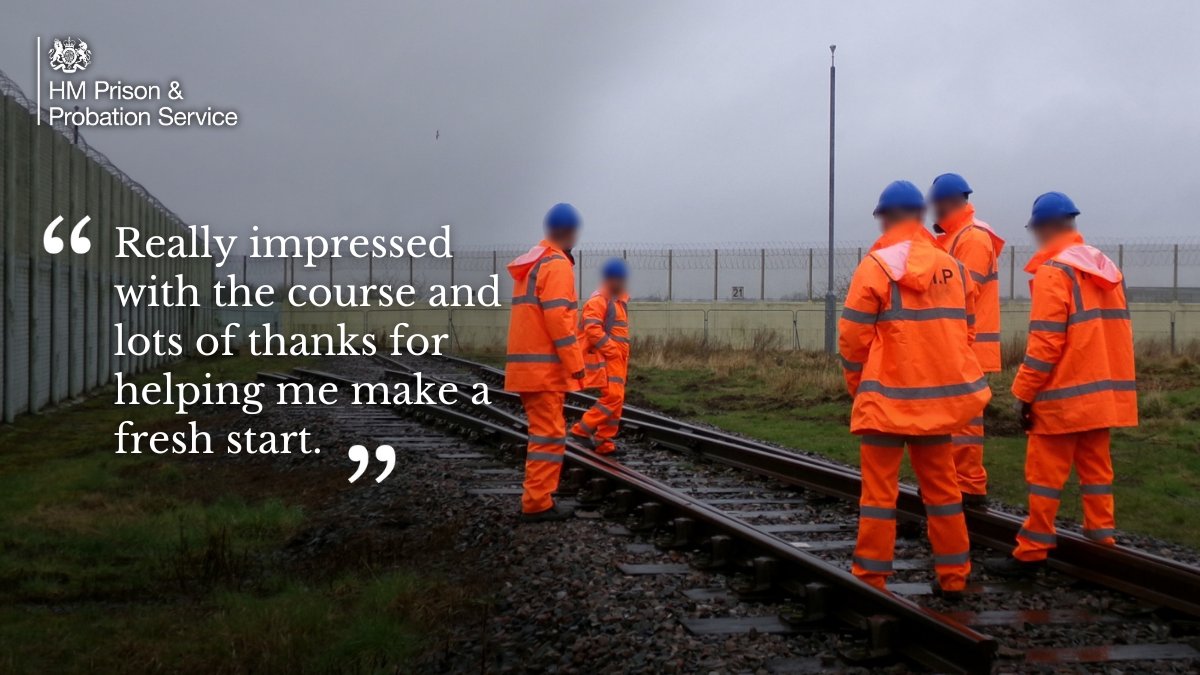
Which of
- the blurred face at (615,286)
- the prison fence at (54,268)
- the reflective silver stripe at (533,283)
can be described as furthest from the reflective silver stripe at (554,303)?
the prison fence at (54,268)

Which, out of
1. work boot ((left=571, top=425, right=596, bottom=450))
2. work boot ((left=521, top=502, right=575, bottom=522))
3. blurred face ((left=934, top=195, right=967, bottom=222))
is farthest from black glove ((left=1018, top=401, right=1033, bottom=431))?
work boot ((left=571, top=425, right=596, bottom=450))

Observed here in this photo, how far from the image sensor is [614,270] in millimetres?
11430

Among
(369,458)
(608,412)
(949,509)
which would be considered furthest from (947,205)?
(369,458)

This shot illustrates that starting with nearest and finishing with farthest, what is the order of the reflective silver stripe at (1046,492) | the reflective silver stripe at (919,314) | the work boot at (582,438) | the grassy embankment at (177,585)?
the grassy embankment at (177,585), the reflective silver stripe at (919,314), the reflective silver stripe at (1046,492), the work boot at (582,438)

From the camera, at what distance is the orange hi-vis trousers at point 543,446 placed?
777 centimetres

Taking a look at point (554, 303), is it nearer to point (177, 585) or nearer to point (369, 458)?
point (177, 585)

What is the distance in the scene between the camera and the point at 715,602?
580 centimetres

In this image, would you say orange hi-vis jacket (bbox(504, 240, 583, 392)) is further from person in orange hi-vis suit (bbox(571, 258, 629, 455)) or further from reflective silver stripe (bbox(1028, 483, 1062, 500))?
person in orange hi-vis suit (bbox(571, 258, 629, 455))

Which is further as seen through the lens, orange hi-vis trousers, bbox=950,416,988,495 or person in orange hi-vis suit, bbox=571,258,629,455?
person in orange hi-vis suit, bbox=571,258,629,455

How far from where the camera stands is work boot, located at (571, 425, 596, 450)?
37.8ft

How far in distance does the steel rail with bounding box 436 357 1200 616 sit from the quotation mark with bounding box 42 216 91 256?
1343 centimetres

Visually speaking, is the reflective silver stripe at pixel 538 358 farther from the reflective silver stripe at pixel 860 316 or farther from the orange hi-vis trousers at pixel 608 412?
the orange hi-vis trousers at pixel 608 412

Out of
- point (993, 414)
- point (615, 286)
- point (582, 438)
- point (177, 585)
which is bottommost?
point (177, 585)

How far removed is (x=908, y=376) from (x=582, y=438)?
6884mm
